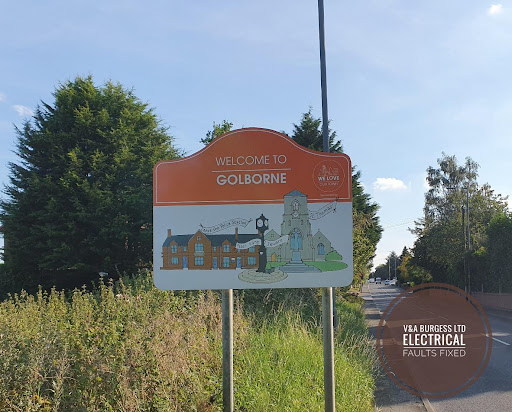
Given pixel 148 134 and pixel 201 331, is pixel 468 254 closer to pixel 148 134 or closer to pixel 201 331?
pixel 148 134

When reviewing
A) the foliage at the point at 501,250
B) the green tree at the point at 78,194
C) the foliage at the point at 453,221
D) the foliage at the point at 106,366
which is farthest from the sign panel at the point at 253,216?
the foliage at the point at 453,221

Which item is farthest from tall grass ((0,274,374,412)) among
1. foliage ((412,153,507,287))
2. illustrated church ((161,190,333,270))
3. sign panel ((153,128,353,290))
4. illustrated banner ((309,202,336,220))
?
foliage ((412,153,507,287))

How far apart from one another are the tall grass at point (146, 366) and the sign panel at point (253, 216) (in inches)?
33.8

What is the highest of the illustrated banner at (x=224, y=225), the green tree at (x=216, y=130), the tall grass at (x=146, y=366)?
the green tree at (x=216, y=130)

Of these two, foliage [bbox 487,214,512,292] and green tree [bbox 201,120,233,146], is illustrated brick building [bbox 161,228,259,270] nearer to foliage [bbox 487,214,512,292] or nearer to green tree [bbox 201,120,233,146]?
green tree [bbox 201,120,233,146]

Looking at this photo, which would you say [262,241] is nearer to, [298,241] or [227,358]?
[298,241]

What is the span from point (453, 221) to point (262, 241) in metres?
44.2

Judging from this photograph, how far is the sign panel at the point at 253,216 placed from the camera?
4609 millimetres

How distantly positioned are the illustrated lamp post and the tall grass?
131 centimetres

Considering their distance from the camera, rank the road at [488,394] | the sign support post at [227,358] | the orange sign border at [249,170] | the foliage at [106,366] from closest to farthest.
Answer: the foliage at [106,366], the sign support post at [227,358], the orange sign border at [249,170], the road at [488,394]

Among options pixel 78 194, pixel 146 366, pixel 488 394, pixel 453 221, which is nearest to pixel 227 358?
pixel 146 366

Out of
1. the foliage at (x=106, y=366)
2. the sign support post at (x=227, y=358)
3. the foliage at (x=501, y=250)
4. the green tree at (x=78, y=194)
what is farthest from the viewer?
the foliage at (x=501, y=250)

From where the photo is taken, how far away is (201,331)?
6.10 meters

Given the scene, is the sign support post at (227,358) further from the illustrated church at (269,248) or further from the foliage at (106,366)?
the illustrated church at (269,248)
